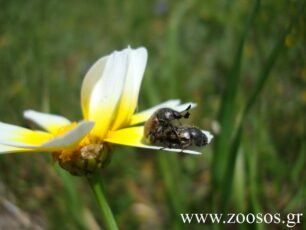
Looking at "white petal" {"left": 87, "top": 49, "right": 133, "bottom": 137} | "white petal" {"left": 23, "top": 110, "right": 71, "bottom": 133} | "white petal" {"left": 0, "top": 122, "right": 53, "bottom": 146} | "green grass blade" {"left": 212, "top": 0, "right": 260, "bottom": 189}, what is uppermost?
"green grass blade" {"left": 212, "top": 0, "right": 260, "bottom": 189}

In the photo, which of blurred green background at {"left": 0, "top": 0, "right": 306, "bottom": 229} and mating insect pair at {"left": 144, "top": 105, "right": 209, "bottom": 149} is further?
blurred green background at {"left": 0, "top": 0, "right": 306, "bottom": 229}

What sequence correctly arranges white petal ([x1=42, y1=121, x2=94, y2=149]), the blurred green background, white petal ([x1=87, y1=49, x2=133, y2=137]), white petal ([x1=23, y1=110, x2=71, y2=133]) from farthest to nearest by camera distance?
1. the blurred green background
2. white petal ([x1=23, y1=110, x2=71, y2=133])
3. white petal ([x1=87, y1=49, x2=133, y2=137])
4. white petal ([x1=42, y1=121, x2=94, y2=149])

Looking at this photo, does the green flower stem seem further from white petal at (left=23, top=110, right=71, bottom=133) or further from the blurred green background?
the blurred green background

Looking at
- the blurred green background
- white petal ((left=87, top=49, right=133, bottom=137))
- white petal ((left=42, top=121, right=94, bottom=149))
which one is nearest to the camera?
white petal ((left=42, top=121, right=94, bottom=149))

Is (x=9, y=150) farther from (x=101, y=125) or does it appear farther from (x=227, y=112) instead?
→ (x=227, y=112)

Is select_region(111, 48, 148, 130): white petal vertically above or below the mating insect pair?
above

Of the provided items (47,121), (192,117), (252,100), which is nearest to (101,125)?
(47,121)

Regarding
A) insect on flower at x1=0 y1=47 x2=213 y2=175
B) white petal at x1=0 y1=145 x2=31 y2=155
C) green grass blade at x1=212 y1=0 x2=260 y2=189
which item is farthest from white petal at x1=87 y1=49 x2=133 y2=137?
green grass blade at x1=212 y1=0 x2=260 y2=189
